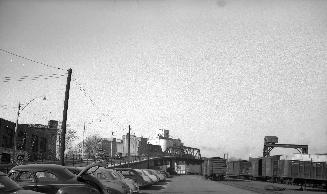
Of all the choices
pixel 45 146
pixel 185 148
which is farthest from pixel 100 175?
pixel 185 148

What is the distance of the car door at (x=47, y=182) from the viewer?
880cm

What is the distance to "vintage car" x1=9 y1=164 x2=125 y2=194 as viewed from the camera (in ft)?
28.8

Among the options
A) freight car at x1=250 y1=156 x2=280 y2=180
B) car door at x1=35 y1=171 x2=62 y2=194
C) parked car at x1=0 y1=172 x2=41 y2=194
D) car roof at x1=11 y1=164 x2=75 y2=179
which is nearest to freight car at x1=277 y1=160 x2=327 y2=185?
freight car at x1=250 y1=156 x2=280 y2=180

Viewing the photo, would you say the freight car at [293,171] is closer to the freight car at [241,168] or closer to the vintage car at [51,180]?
the freight car at [241,168]

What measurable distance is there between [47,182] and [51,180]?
100 millimetres

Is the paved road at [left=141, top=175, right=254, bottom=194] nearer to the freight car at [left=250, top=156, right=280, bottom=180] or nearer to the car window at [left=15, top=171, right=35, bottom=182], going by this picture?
the freight car at [left=250, top=156, right=280, bottom=180]

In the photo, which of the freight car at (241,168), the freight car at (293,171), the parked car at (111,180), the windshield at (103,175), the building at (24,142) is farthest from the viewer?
the freight car at (241,168)

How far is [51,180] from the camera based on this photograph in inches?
351

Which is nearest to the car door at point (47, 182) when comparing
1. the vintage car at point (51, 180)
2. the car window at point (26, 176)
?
the vintage car at point (51, 180)

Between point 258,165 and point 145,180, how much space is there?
97.1ft

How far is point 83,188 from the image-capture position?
8648 millimetres

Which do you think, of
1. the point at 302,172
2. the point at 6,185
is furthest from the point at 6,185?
the point at 302,172

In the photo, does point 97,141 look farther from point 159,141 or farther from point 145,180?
point 145,180

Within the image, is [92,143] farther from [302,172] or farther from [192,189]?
[192,189]
